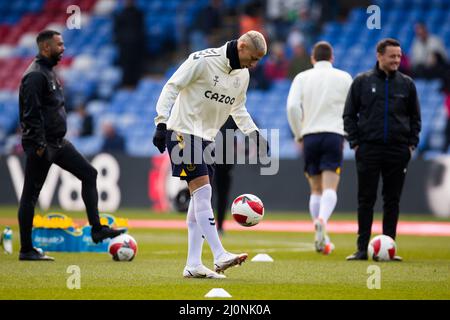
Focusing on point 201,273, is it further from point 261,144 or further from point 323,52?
point 323,52

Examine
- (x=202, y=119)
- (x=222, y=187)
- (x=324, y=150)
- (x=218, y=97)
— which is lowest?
(x=222, y=187)

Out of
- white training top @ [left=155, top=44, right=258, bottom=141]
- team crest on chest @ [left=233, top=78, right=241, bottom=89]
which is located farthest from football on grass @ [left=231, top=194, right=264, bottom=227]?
team crest on chest @ [left=233, top=78, right=241, bottom=89]

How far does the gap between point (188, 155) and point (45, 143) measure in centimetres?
240

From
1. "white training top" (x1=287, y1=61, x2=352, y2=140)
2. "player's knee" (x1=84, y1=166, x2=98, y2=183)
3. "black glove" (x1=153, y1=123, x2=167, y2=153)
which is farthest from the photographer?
"white training top" (x1=287, y1=61, x2=352, y2=140)

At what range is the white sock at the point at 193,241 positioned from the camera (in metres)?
10.1

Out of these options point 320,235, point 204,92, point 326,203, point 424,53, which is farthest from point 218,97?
point 424,53

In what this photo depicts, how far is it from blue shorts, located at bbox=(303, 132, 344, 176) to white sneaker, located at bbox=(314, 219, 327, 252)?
928 mm

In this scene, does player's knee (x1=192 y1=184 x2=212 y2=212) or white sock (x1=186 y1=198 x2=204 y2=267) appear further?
white sock (x1=186 y1=198 x2=204 y2=267)

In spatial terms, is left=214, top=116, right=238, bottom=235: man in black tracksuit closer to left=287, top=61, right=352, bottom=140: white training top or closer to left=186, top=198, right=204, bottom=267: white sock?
left=287, top=61, right=352, bottom=140: white training top

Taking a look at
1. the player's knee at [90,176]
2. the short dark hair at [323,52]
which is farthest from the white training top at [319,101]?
the player's knee at [90,176]

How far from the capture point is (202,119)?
400 inches

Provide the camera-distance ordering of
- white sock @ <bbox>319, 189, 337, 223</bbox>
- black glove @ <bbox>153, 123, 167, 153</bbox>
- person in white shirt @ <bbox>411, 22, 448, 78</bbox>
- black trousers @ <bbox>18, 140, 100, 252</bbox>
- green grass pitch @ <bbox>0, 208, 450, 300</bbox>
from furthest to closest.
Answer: person in white shirt @ <bbox>411, 22, 448, 78</bbox> < white sock @ <bbox>319, 189, 337, 223</bbox> < black trousers @ <bbox>18, 140, 100, 252</bbox> < black glove @ <bbox>153, 123, 167, 153</bbox> < green grass pitch @ <bbox>0, 208, 450, 300</bbox>

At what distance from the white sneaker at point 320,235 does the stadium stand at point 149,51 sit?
10.4 meters

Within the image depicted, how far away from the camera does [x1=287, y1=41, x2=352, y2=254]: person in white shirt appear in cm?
1365
